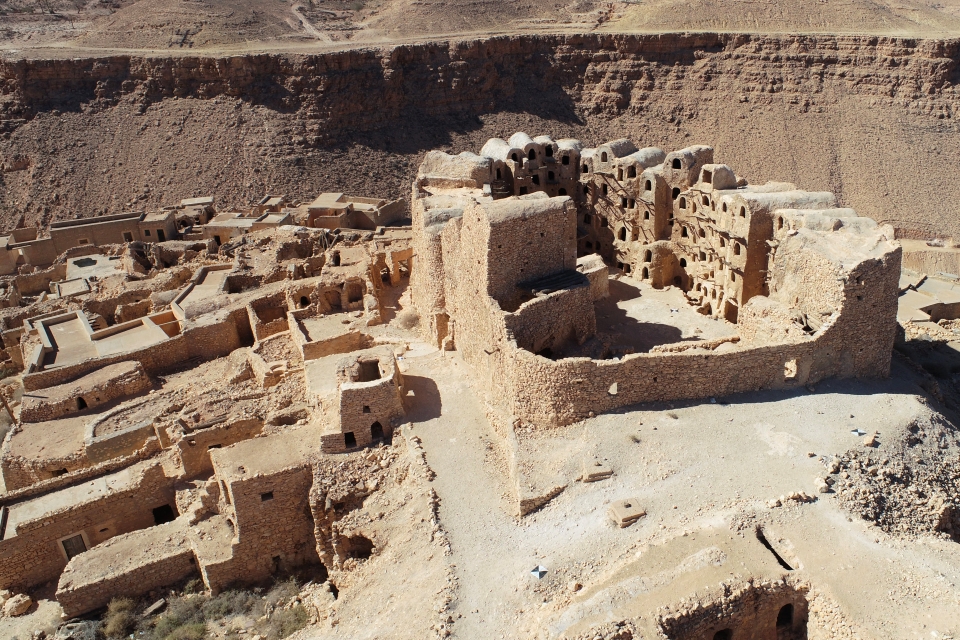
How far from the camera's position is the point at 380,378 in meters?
21.6

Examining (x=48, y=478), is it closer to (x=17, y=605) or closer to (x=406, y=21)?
(x=17, y=605)

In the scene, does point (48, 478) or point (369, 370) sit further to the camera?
point (48, 478)

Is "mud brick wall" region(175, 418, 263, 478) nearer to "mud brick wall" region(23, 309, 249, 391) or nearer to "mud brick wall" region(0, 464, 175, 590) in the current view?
"mud brick wall" region(0, 464, 175, 590)

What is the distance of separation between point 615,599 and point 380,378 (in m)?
9.90

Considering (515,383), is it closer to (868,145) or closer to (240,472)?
(240,472)

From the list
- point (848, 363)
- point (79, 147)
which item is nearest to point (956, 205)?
point (848, 363)

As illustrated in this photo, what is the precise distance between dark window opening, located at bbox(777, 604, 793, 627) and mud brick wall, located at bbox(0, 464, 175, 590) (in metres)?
16.1

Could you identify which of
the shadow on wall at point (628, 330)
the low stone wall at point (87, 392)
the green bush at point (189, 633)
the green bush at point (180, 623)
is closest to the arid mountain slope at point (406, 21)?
the low stone wall at point (87, 392)

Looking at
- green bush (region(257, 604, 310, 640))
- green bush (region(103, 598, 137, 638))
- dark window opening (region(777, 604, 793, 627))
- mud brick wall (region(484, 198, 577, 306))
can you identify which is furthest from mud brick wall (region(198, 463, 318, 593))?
dark window opening (region(777, 604, 793, 627))

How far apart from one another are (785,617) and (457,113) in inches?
2041

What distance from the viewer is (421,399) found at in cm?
2203

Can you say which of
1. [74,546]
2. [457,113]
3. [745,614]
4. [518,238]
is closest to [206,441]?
Result: [74,546]

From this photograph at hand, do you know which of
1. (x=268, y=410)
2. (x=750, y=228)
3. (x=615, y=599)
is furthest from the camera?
(x=750, y=228)

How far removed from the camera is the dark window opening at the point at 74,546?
68.5 ft
